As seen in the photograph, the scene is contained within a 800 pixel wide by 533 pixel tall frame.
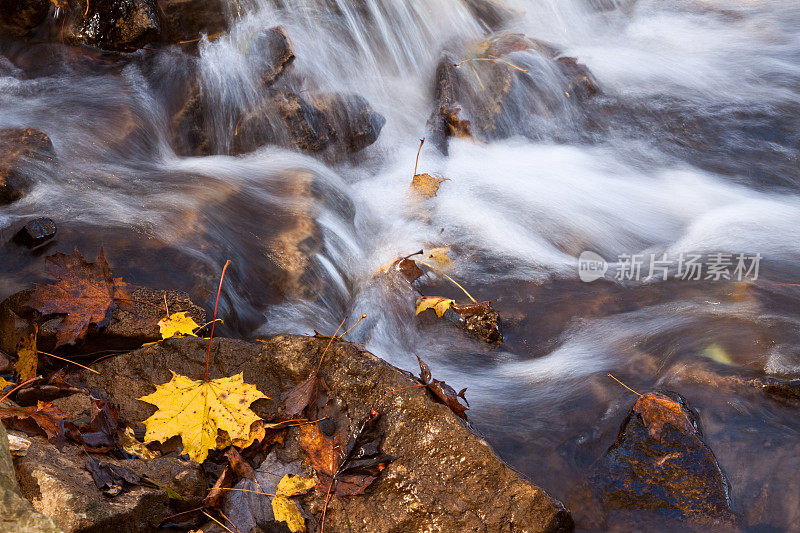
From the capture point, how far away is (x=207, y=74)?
522 centimetres

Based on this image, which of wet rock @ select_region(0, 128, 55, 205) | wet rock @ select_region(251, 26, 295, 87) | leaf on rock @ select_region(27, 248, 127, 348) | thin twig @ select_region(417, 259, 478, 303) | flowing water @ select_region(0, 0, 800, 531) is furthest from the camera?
wet rock @ select_region(251, 26, 295, 87)

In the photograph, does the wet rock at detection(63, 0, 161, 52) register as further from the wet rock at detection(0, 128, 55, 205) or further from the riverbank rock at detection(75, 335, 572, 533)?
the riverbank rock at detection(75, 335, 572, 533)

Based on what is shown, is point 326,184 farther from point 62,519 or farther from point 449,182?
point 62,519

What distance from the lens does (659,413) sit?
2.99 m

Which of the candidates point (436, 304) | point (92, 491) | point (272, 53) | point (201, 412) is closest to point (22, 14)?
point (272, 53)

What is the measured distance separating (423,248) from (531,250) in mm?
737

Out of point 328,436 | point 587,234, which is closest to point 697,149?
point 587,234

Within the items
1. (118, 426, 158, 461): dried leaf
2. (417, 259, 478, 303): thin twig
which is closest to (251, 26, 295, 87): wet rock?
(417, 259, 478, 303): thin twig

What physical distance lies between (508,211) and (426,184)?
0.66 meters

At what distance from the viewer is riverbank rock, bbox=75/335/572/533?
2307 mm

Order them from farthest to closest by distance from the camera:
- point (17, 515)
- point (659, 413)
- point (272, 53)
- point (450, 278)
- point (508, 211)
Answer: point (272, 53) < point (508, 211) < point (450, 278) < point (659, 413) < point (17, 515)
